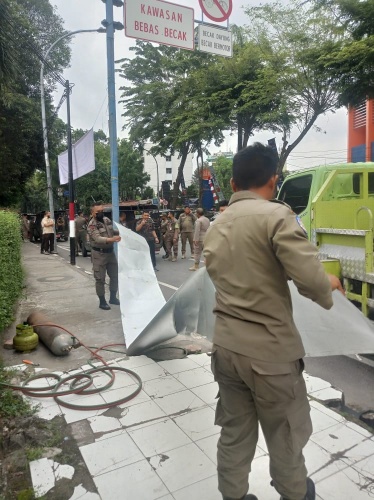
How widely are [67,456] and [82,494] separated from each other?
0.42 meters

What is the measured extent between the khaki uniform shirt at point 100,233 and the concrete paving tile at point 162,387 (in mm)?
3104

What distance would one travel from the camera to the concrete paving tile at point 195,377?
12.4 ft

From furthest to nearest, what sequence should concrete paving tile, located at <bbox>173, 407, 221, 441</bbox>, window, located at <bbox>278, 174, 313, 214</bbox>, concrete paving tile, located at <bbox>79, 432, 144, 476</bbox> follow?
1. window, located at <bbox>278, 174, 313, 214</bbox>
2. concrete paving tile, located at <bbox>173, 407, 221, 441</bbox>
3. concrete paving tile, located at <bbox>79, 432, 144, 476</bbox>

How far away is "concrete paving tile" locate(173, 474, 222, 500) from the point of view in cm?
230

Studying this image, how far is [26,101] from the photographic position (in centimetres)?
1942

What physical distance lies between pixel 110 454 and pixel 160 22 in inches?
212

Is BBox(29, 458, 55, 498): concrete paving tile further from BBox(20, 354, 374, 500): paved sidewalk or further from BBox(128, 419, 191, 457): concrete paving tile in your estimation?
BBox(128, 419, 191, 457): concrete paving tile

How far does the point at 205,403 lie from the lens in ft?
11.1

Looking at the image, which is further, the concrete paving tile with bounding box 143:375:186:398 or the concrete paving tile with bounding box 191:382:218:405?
the concrete paving tile with bounding box 143:375:186:398

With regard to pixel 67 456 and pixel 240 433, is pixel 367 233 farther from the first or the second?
pixel 67 456

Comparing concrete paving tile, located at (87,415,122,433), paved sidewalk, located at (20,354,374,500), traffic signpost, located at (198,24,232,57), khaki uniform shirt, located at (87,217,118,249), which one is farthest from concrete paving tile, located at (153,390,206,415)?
traffic signpost, located at (198,24,232,57)

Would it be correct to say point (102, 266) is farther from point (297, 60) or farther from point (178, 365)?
point (297, 60)

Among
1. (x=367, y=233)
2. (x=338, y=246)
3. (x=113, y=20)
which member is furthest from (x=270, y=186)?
Answer: (x=113, y=20)

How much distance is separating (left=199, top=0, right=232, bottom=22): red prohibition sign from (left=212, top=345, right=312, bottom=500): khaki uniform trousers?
562cm
